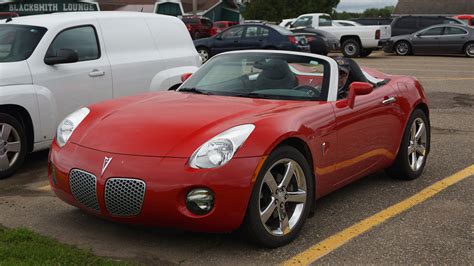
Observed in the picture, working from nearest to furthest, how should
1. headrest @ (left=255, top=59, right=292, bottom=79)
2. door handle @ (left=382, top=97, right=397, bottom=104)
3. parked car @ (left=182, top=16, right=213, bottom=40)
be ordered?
headrest @ (left=255, top=59, right=292, bottom=79), door handle @ (left=382, top=97, right=397, bottom=104), parked car @ (left=182, top=16, right=213, bottom=40)

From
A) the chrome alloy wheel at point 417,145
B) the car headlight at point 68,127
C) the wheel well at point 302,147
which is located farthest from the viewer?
the chrome alloy wheel at point 417,145

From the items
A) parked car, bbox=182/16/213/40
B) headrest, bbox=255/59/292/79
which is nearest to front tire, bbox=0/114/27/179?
headrest, bbox=255/59/292/79

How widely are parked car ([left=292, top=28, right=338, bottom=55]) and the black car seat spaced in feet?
57.2

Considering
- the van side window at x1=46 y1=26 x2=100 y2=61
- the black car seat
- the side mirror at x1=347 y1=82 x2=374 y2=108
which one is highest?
the van side window at x1=46 y1=26 x2=100 y2=61

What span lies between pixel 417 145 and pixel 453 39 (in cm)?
2088

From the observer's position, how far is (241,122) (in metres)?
4.02

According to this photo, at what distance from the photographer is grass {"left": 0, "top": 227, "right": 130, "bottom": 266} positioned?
12.0ft

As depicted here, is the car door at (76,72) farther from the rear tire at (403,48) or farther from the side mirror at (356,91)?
the rear tire at (403,48)

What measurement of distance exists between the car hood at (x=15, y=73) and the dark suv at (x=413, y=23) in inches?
957

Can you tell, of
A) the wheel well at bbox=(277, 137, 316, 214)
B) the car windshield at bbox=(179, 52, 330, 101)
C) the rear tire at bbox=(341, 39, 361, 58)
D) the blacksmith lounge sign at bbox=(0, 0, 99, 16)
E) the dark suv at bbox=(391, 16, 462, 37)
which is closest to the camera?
the wheel well at bbox=(277, 137, 316, 214)

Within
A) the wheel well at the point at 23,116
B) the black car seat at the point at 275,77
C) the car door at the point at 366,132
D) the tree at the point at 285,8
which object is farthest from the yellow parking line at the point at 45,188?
the tree at the point at 285,8

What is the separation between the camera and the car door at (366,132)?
15.5 ft

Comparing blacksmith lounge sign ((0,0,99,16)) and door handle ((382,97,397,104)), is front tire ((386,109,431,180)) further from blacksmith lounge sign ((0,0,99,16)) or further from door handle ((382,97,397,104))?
blacksmith lounge sign ((0,0,99,16))

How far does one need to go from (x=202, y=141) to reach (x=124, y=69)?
3637mm
